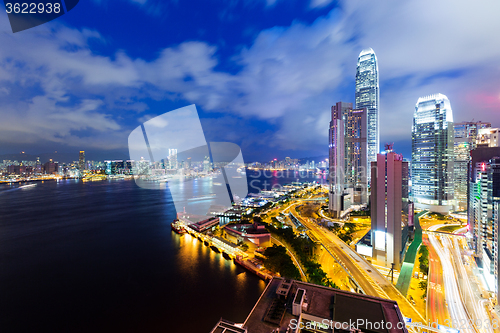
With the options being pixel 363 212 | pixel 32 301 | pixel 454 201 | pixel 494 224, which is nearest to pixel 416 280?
pixel 494 224

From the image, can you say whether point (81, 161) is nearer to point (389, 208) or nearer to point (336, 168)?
point (336, 168)

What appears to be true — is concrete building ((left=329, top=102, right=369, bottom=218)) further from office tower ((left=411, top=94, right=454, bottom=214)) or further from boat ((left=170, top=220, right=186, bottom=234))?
boat ((left=170, top=220, right=186, bottom=234))

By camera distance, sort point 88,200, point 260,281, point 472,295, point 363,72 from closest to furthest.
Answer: point 472,295 < point 260,281 < point 88,200 < point 363,72

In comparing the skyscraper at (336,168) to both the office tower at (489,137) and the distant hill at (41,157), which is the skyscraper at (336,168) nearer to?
the office tower at (489,137)

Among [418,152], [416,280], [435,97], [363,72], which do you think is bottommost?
[416,280]

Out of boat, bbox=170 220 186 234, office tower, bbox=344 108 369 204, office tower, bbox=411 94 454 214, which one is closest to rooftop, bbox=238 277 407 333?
boat, bbox=170 220 186 234

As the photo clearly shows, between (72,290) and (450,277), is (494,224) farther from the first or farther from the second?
(72,290)

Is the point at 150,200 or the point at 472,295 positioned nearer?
the point at 472,295

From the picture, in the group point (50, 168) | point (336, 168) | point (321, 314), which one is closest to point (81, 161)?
point (50, 168)
